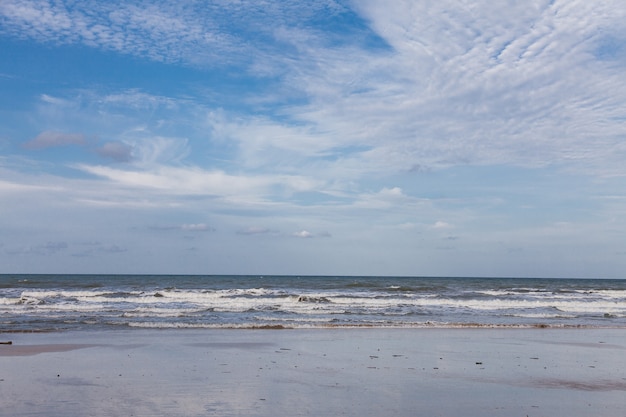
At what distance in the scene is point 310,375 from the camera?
35.8 feet

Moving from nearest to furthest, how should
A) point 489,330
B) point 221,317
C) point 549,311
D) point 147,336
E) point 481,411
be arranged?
point 481,411 < point 147,336 < point 489,330 < point 221,317 < point 549,311

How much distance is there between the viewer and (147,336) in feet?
56.1

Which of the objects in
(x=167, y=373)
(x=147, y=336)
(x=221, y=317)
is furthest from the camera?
(x=221, y=317)

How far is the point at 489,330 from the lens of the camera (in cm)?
1975

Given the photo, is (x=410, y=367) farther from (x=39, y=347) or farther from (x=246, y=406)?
(x=39, y=347)

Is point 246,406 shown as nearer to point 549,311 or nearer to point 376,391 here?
point 376,391

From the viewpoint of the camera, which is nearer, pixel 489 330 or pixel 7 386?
pixel 7 386

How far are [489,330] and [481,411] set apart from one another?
39.5ft

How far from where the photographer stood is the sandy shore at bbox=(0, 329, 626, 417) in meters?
8.40

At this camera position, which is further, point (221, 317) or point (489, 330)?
point (221, 317)

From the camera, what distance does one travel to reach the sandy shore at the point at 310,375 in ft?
27.6

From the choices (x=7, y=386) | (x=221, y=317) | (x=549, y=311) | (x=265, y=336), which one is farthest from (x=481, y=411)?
(x=549, y=311)

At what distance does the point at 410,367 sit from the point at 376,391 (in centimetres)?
251

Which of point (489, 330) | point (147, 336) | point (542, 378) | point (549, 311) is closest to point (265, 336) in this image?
point (147, 336)
